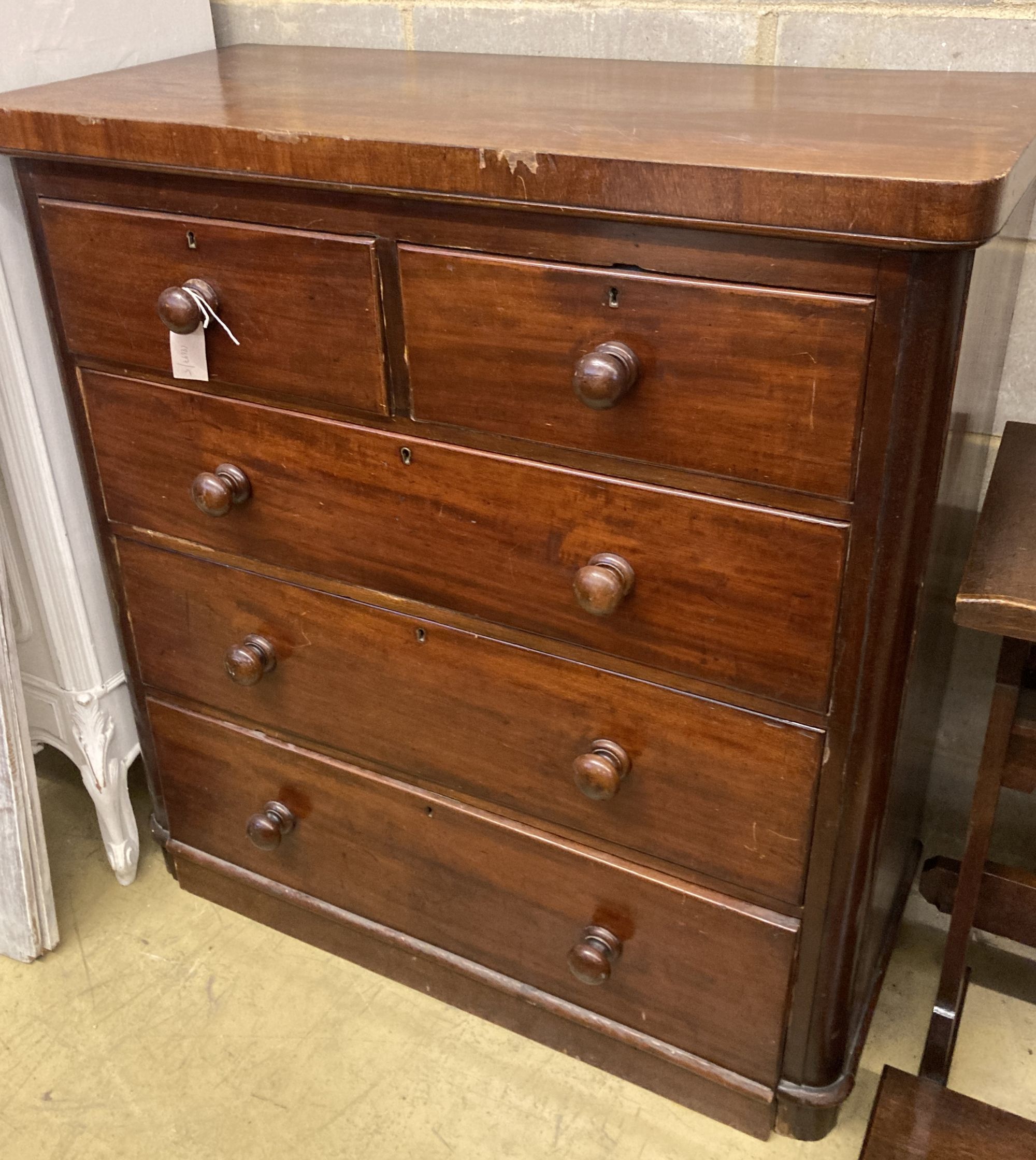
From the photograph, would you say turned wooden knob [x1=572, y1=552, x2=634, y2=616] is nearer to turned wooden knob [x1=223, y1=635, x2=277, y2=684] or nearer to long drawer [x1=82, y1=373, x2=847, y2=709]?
long drawer [x1=82, y1=373, x2=847, y2=709]

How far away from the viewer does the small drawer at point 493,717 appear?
1135mm

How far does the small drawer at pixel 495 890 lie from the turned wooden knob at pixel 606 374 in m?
0.56

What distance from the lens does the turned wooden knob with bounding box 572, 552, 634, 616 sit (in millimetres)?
1047

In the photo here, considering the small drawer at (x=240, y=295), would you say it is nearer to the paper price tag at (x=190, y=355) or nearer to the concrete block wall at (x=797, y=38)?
the paper price tag at (x=190, y=355)

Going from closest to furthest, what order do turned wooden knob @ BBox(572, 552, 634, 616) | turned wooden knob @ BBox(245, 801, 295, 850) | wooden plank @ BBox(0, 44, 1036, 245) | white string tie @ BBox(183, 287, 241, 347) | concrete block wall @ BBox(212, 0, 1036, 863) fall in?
wooden plank @ BBox(0, 44, 1036, 245), turned wooden knob @ BBox(572, 552, 634, 616), white string tie @ BBox(183, 287, 241, 347), concrete block wall @ BBox(212, 0, 1036, 863), turned wooden knob @ BBox(245, 801, 295, 850)

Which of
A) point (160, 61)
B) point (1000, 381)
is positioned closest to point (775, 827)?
point (1000, 381)

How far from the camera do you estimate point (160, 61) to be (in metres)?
1.46

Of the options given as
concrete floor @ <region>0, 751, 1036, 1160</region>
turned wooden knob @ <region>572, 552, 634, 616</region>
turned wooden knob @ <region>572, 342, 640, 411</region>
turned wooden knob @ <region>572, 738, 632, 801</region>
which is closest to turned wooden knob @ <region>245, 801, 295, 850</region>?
concrete floor @ <region>0, 751, 1036, 1160</region>

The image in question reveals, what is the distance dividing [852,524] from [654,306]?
25 centimetres

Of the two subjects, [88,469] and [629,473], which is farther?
[88,469]

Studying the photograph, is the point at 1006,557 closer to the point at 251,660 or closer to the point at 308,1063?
the point at 251,660

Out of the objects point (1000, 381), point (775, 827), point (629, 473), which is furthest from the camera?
point (1000, 381)

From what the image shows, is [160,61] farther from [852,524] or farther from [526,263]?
[852,524]

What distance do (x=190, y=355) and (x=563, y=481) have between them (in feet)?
1.43
